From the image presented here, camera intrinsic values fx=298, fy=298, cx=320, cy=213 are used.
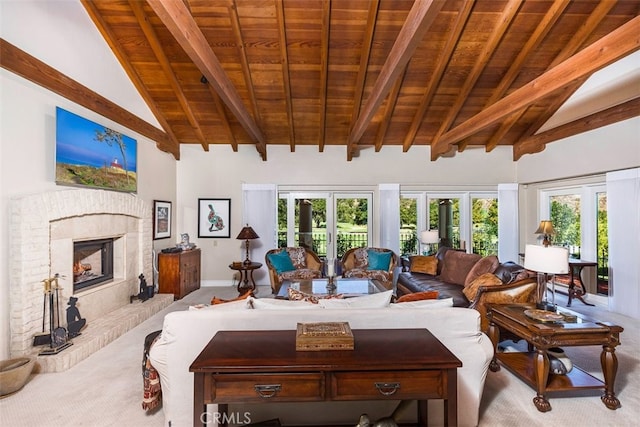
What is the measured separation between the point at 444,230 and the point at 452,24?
4.34m

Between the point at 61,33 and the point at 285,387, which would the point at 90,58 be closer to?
the point at 61,33

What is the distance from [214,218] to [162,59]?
326 centimetres

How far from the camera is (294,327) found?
6.51 feet

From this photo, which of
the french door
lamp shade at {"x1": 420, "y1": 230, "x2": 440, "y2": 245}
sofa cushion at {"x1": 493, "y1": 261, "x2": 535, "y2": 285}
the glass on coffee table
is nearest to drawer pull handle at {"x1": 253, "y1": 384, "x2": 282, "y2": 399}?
the glass on coffee table

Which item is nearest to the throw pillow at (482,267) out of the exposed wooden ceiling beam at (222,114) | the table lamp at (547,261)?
the table lamp at (547,261)

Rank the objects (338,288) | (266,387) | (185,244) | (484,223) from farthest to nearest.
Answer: (484,223), (185,244), (338,288), (266,387)

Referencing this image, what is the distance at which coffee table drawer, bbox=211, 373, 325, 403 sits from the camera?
1.45m

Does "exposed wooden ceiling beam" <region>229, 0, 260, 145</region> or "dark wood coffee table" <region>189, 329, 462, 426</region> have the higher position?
"exposed wooden ceiling beam" <region>229, 0, 260, 145</region>

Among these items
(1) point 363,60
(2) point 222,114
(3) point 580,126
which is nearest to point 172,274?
(2) point 222,114

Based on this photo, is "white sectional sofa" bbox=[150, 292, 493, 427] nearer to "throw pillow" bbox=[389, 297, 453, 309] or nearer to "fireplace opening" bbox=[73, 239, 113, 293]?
"throw pillow" bbox=[389, 297, 453, 309]

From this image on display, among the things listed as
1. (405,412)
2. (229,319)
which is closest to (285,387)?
(229,319)

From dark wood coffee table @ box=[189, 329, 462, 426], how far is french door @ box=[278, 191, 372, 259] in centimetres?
523

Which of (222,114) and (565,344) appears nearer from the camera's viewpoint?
(565,344)

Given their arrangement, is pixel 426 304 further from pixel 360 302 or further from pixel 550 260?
pixel 550 260
